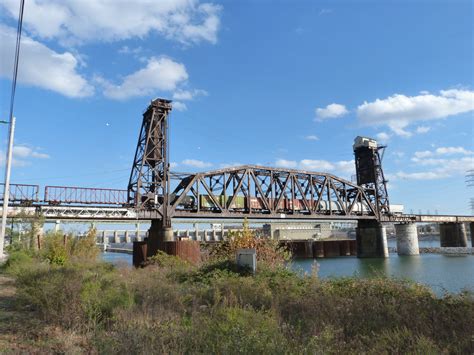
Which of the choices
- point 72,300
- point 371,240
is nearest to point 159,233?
point 72,300

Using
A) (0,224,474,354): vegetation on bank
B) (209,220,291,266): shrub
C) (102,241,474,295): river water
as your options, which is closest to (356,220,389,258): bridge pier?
(102,241,474,295): river water

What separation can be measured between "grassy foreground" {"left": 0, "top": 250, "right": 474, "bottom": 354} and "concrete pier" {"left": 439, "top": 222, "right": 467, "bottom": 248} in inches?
4447

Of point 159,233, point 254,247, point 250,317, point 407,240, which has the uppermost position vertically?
point 159,233

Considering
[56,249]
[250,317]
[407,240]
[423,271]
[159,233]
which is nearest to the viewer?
[250,317]

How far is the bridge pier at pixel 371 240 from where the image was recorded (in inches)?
3629

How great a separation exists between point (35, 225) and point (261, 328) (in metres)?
31.1

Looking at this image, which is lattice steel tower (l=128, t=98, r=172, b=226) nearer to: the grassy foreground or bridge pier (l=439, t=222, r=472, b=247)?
the grassy foreground

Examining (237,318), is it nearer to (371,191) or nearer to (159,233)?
(159,233)

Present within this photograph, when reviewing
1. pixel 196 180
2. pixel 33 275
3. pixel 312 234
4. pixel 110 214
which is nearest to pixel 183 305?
pixel 33 275

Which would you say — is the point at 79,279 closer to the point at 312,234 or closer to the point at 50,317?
the point at 50,317

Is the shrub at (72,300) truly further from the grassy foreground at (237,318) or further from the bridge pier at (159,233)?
the bridge pier at (159,233)

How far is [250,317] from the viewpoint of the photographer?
24.9ft

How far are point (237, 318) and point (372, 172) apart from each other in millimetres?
95722

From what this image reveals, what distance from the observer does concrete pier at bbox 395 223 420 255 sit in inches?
3770
